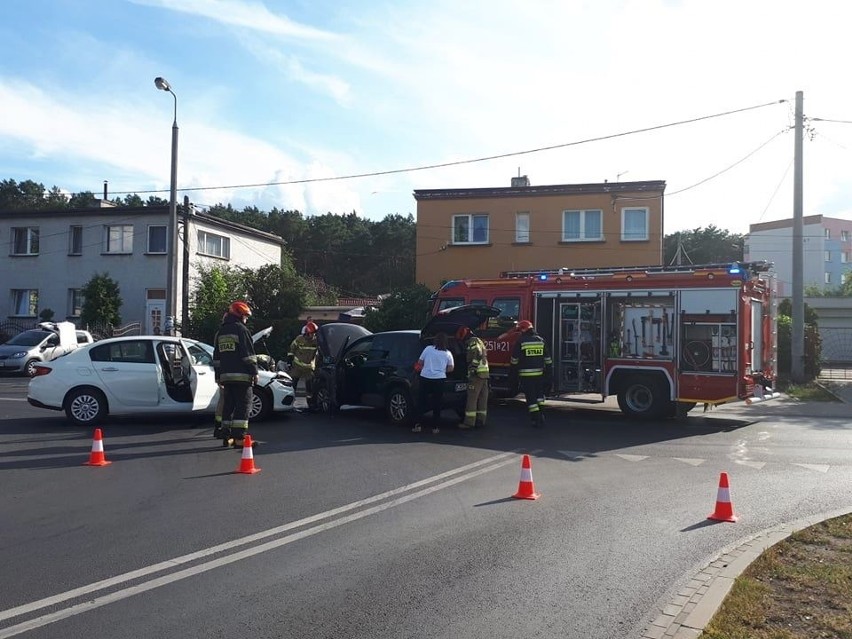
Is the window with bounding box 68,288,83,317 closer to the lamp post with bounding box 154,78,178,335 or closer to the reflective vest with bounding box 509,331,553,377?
the lamp post with bounding box 154,78,178,335

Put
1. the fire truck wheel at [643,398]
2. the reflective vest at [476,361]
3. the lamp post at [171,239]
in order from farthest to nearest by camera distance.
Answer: the lamp post at [171,239], the fire truck wheel at [643,398], the reflective vest at [476,361]

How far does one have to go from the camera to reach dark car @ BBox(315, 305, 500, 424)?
44.4 ft

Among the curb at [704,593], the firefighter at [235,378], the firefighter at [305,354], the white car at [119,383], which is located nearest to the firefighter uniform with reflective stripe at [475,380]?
the firefighter at [235,378]

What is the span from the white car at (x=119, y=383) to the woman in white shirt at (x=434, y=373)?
3.54m

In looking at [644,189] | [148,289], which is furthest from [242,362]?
[148,289]

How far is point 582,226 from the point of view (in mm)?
28641

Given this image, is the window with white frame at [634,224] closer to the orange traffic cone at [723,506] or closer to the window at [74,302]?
the orange traffic cone at [723,506]

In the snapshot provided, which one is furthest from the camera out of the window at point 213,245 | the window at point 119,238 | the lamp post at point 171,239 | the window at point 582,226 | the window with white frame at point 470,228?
the window at point 213,245

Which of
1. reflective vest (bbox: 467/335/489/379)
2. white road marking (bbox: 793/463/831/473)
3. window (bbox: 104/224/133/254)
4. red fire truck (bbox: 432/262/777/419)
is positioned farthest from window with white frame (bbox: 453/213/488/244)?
white road marking (bbox: 793/463/831/473)

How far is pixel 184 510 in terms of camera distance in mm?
7613

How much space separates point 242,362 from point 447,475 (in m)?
3.52

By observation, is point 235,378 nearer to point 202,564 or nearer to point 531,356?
point 531,356

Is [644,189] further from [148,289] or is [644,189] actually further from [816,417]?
[148,289]

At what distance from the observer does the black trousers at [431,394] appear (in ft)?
42.4
